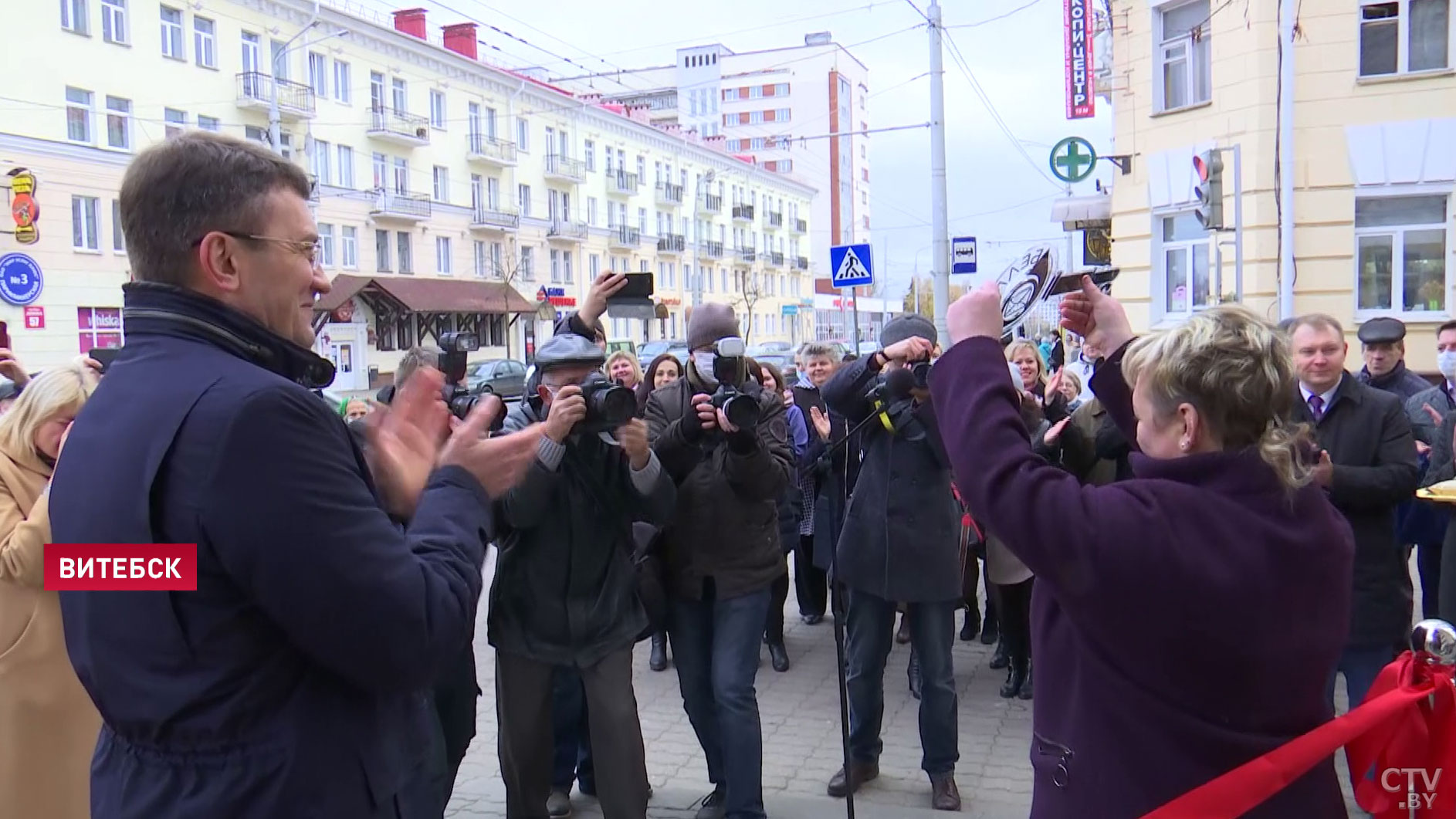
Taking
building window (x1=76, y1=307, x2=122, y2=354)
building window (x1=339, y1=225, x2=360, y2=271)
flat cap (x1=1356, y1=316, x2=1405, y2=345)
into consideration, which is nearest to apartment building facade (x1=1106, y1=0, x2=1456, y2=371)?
flat cap (x1=1356, y1=316, x2=1405, y2=345)

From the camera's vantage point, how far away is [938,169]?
16250mm

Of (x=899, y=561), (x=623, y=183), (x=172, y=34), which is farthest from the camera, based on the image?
(x=623, y=183)

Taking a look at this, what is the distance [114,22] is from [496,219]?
677 inches

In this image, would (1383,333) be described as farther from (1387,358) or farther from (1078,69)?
(1078,69)

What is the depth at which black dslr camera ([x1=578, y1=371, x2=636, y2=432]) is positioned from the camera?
11.7 ft

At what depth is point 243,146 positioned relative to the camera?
187 centimetres

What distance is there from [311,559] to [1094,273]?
2.05 m

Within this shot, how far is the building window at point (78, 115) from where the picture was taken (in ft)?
91.6

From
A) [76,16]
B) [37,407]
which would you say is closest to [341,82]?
[76,16]

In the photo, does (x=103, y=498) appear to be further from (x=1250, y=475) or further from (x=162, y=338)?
(x=1250, y=475)

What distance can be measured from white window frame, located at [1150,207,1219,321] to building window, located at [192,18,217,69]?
92.3 ft

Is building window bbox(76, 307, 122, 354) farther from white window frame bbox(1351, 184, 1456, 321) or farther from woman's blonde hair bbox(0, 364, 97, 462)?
woman's blonde hair bbox(0, 364, 97, 462)

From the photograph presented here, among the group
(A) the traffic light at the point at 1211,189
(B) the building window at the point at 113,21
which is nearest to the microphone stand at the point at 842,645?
(A) the traffic light at the point at 1211,189

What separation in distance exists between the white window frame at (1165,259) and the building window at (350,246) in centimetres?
2923
